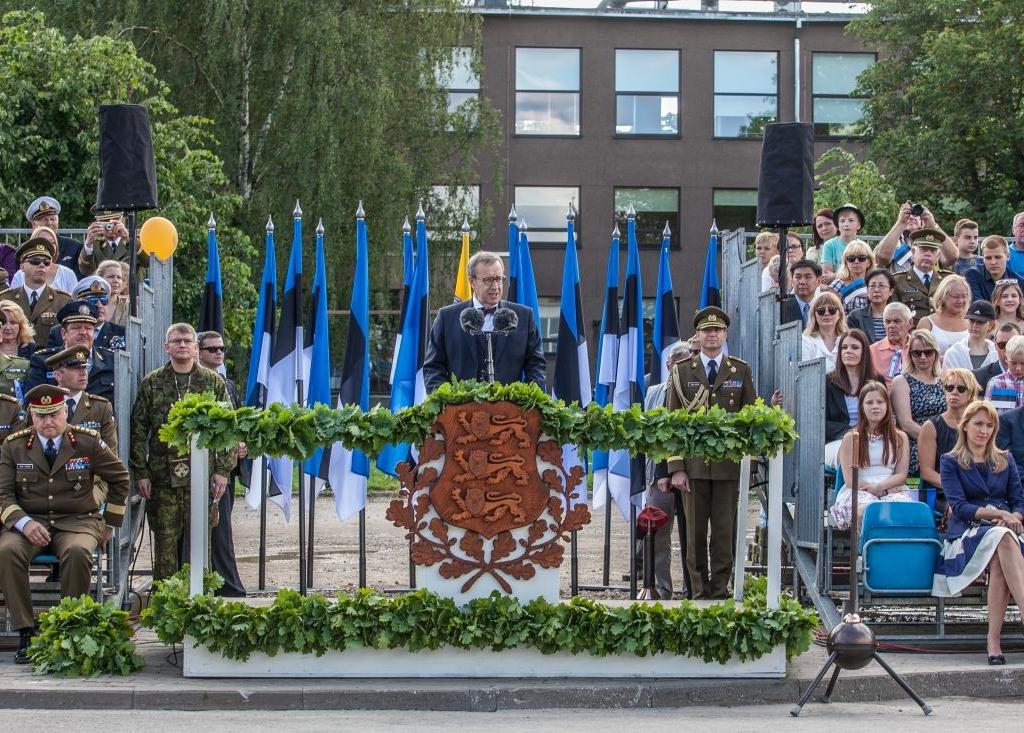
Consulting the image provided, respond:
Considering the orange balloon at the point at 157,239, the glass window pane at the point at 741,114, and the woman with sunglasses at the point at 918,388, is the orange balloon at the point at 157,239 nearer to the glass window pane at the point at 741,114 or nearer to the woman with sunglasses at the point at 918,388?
the woman with sunglasses at the point at 918,388

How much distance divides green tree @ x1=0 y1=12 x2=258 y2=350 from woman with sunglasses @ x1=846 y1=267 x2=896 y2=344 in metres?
10.4

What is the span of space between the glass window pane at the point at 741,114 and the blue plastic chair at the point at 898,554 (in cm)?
2860

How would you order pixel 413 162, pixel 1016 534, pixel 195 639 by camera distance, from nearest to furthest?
pixel 195 639, pixel 1016 534, pixel 413 162

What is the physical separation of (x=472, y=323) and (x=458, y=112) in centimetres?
2343

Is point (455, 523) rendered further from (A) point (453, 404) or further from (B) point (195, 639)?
(B) point (195, 639)

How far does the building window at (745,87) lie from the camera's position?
37.9 m

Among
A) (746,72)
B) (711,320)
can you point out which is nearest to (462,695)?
(711,320)

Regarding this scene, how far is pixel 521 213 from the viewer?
37.8 meters

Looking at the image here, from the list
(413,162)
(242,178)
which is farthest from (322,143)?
(413,162)

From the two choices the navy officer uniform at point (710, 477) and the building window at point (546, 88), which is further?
the building window at point (546, 88)

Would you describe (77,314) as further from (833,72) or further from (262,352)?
(833,72)

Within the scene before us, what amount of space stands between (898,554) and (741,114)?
28878mm

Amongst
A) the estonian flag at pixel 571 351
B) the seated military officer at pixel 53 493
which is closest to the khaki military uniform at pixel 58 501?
the seated military officer at pixel 53 493

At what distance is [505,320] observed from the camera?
32.5ft
